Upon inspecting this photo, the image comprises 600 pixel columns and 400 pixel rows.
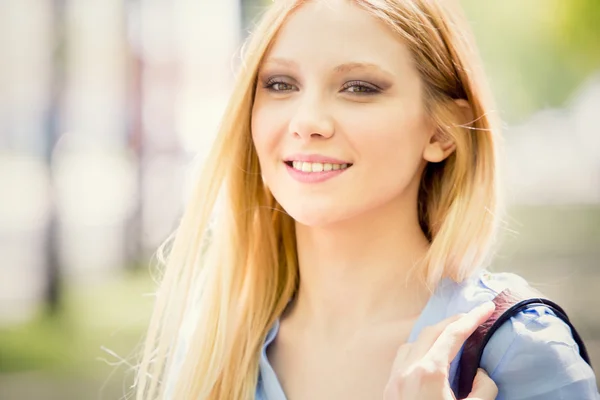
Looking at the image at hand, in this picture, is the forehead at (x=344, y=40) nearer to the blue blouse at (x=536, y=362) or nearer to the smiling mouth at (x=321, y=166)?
the smiling mouth at (x=321, y=166)

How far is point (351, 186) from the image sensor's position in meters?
1.24

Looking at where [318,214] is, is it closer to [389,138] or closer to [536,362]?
[389,138]

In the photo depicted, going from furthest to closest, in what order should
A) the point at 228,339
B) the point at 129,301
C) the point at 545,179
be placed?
1. the point at 545,179
2. the point at 129,301
3. the point at 228,339

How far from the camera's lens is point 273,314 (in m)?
1.45

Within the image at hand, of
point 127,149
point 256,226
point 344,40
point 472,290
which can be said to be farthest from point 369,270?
point 127,149

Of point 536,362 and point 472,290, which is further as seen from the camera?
point 472,290

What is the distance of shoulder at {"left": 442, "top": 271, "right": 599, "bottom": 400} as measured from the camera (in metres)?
1.10

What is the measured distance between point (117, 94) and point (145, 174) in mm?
609

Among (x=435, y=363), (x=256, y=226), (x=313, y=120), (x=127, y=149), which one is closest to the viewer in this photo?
(x=435, y=363)

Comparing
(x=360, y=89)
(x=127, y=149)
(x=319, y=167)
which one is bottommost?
(x=127, y=149)

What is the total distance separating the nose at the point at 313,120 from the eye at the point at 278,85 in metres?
0.08

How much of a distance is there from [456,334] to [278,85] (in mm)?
537

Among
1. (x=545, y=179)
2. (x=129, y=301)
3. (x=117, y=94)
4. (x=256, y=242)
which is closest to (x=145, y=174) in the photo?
(x=117, y=94)

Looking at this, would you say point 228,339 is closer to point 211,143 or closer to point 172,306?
point 172,306
